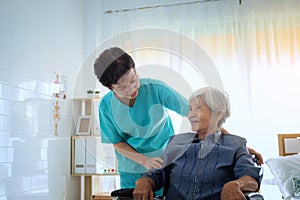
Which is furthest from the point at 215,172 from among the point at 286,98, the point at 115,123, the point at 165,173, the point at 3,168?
the point at 286,98

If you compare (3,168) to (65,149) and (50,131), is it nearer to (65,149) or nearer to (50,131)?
(50,131)

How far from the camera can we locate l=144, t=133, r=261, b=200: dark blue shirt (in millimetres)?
1335

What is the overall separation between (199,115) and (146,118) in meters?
0.21

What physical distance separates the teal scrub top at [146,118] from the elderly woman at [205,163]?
6cm

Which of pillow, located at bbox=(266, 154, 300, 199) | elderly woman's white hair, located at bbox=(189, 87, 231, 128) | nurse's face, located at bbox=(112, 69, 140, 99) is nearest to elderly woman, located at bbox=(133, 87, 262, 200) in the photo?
elderly woman's white hair, located at bbox=(189, 87, 231, 128)

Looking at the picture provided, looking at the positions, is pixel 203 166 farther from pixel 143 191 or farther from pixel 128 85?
pixel 128 85

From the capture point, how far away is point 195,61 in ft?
3.20

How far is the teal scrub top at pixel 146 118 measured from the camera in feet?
3.87

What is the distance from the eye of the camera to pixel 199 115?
1273 millimetres

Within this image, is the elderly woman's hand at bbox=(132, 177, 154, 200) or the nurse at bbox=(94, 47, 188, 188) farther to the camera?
the elderly woman's hand at bbox=(132, 177, 154, 200)

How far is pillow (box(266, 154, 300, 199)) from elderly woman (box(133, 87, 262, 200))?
874 millimetres

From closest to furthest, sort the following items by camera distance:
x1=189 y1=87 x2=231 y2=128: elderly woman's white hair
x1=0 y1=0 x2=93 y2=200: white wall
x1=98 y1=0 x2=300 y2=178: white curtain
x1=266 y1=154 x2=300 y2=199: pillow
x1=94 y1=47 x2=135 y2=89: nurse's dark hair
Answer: x1=94 y1=47 x2=135 y2=89: nurse's dark hair < x1=189 y1=87 x2=231 y2=128: elderly woman's white hair < x1=266 y1=154 x2=300 y2=199: pillow < x1=0 y1=0 x2=93 y2=200: white wall < x1=98 y1=0 x2=300 y2=178: white curtain

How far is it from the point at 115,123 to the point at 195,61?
0.47 m

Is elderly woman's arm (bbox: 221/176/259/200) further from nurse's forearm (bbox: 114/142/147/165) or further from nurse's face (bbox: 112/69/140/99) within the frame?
nurse's face (bbox: 112/69/140/99)
